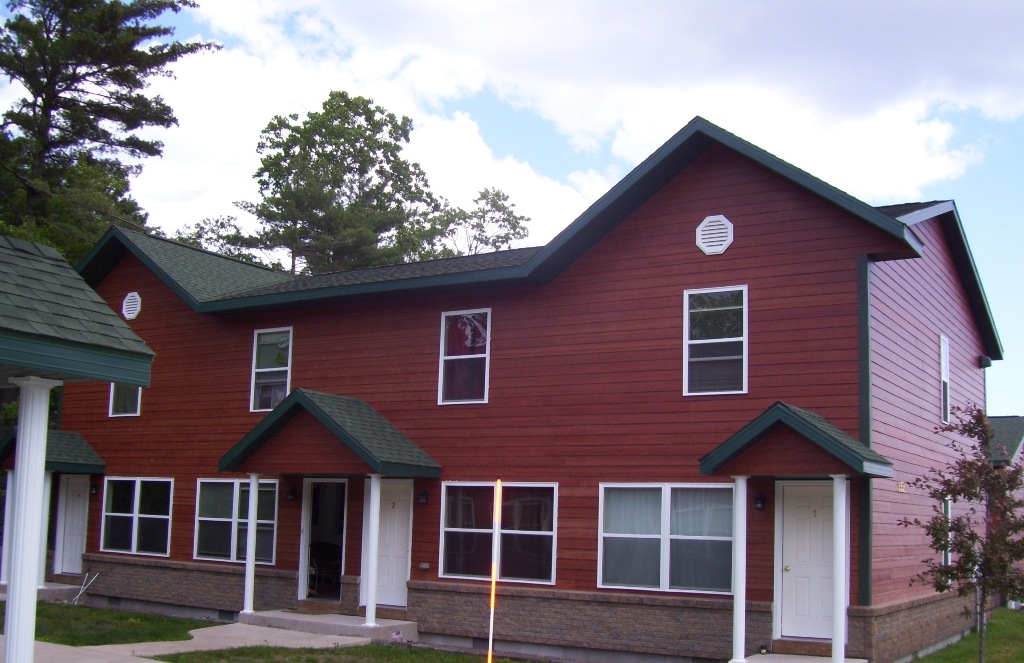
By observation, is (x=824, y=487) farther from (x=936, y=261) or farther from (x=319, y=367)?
(x=319, y=367)

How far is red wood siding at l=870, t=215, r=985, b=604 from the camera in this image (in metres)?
14.1

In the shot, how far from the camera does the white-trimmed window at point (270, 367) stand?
1945cm

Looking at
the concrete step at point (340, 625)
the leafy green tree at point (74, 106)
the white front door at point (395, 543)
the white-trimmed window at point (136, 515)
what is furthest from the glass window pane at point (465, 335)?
the leafy green tree at point (74, 106)

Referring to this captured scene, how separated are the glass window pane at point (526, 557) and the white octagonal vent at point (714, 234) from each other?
185 inches

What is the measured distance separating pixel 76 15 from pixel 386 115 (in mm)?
17101

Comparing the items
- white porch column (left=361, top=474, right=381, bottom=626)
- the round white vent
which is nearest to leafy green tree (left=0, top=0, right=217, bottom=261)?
the round white vent

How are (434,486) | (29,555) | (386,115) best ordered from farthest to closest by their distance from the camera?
(386,115), (434,486), (29,555)

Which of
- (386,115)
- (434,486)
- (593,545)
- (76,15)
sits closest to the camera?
(593,545)

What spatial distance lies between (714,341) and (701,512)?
7.57ft

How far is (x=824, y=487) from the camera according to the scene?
13.8m

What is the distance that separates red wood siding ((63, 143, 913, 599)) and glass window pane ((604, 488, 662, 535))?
0.20 meters

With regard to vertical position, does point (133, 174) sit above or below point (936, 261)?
above

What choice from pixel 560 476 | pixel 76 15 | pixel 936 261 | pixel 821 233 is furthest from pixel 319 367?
pixel 76 15

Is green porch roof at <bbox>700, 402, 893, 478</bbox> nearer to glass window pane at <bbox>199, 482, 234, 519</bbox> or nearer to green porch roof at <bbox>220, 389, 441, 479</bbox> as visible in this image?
green porch roof at <bbox>220, 389, 441, 479</bbox>
